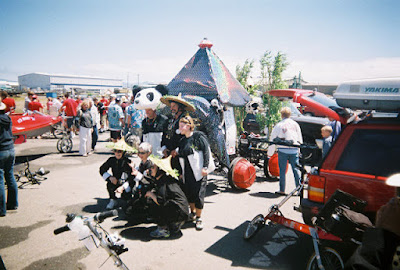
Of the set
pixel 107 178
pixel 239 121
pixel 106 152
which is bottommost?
pixel 106 152

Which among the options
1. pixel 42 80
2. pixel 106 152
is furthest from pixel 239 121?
pixel 42 80

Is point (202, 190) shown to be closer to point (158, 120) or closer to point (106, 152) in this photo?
point (158, 120)

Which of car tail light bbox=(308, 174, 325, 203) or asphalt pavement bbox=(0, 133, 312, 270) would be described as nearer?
car tail light bbox=(308, 174, 325, 203)

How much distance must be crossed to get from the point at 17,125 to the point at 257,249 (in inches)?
312

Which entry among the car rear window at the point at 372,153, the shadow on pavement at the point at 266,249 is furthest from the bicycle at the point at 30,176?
the car rear window at the point at 372,153

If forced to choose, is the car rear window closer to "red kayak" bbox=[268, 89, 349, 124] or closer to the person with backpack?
"red kayak" bbox=[268, 89, 349, 124]

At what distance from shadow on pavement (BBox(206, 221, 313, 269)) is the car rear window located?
140cm

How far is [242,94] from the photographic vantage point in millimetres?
7137

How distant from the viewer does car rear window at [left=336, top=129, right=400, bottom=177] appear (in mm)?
2871

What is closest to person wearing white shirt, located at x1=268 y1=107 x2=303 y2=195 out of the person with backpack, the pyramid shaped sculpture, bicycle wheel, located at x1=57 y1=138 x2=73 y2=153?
the pyramid shaped sculpture

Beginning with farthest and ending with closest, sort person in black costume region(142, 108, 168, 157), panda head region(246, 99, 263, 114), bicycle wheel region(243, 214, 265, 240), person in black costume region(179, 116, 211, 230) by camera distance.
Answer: panda head region(246, 99, 263, 114), person in black costume region(142, 108, 168, 157), person in black costume region(179, 116, 211, 230), bicycle wheel region(243, 214, 265, 240)

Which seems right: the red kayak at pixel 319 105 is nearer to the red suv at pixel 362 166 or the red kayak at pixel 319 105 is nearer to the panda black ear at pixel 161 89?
the red suv at pixel 362 166

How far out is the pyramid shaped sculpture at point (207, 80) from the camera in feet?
20.8

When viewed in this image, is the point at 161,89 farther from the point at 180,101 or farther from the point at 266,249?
the point at 266,249
